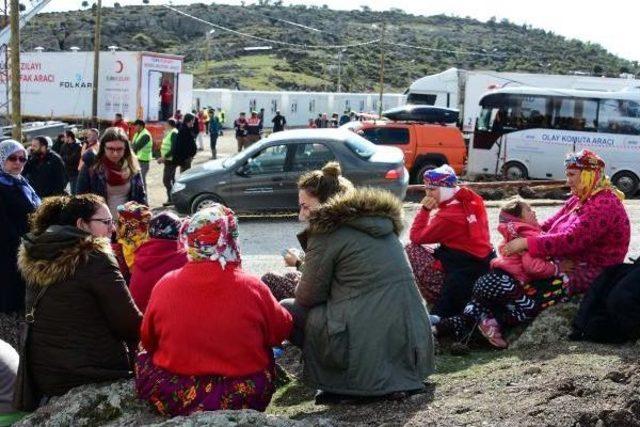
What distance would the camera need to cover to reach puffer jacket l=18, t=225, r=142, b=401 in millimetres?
4562

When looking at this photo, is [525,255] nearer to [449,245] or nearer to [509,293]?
[509,293]

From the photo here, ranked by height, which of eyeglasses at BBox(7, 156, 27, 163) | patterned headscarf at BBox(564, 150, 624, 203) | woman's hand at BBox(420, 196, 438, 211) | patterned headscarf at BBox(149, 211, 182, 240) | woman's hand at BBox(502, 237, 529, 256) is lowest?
woman's hand at BBox(502, 237, 529, 256)

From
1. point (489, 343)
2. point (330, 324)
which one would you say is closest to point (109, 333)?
point (330, 324)

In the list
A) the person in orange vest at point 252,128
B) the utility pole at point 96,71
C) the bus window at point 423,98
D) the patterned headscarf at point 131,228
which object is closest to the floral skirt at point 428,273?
the patterned headscarf at point 131,228

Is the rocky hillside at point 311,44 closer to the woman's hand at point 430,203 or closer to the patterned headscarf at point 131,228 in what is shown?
the woman's hand at point 430,203

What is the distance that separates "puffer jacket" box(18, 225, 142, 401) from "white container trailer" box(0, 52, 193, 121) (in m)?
25.4

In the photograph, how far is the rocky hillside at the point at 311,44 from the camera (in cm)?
7288

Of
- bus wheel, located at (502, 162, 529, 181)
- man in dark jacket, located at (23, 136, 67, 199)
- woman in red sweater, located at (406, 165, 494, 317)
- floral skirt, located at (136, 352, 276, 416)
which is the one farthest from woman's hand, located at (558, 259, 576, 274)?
bus wheel, located at (502, 162, 529, 181)

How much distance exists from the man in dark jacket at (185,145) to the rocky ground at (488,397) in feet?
36.5

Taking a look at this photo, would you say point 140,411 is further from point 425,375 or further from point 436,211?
point 436,211

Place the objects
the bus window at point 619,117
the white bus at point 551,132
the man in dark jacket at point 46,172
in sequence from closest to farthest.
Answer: the man in dark jacket at point 46,172 → the white bus at point 551,132 → the bus window at point 619,117

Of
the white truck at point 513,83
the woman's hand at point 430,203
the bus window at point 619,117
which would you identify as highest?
the white truck at point 513,83

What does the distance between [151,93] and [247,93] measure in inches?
613

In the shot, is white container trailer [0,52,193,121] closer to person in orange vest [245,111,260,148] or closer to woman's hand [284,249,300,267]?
person in orange vest [245,111,260,148]
